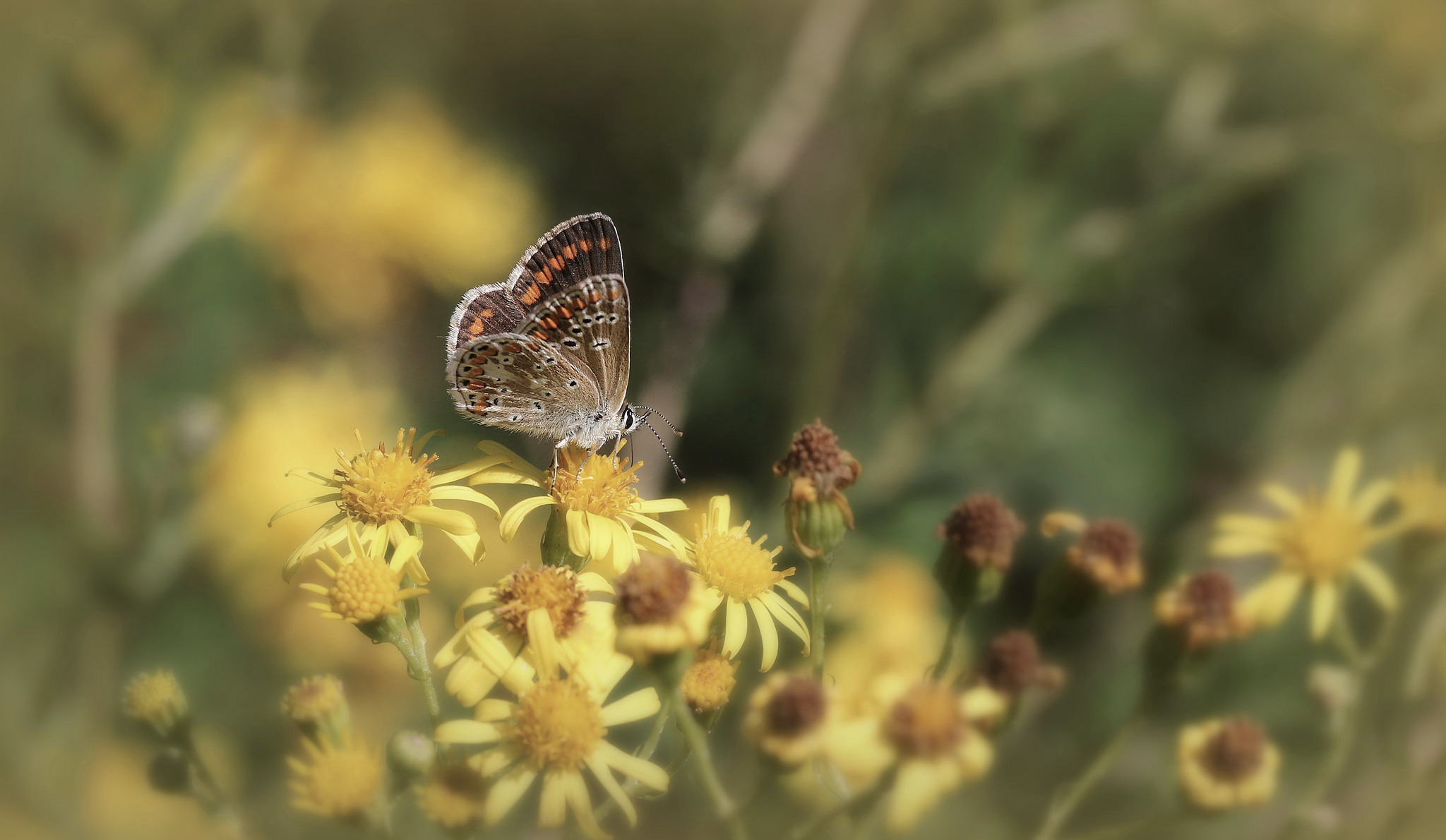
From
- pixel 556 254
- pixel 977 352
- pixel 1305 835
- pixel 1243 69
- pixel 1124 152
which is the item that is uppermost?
pixel 1243 69

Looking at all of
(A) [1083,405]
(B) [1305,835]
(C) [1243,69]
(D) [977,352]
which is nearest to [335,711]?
(B) [1305,835]

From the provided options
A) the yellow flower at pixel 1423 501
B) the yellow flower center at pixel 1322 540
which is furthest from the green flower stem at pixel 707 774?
the yellow flower at pixel 1423 501

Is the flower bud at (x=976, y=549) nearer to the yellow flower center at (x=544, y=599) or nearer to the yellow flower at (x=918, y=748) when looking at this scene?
the yellow flower at (x=918, y=748)

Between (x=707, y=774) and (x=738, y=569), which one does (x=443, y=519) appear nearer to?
(x=738, y=569)

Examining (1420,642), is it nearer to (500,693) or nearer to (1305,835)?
(1305,835)

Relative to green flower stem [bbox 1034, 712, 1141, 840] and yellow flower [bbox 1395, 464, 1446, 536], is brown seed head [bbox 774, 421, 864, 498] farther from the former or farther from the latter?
yellow flower [bbox 1395, 464, 1446, 536]

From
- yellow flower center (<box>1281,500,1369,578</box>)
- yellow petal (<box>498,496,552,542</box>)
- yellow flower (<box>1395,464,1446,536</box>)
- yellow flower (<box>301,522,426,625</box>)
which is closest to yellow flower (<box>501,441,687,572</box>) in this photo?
yellow petal (<box>498,496,552,542</box>)
